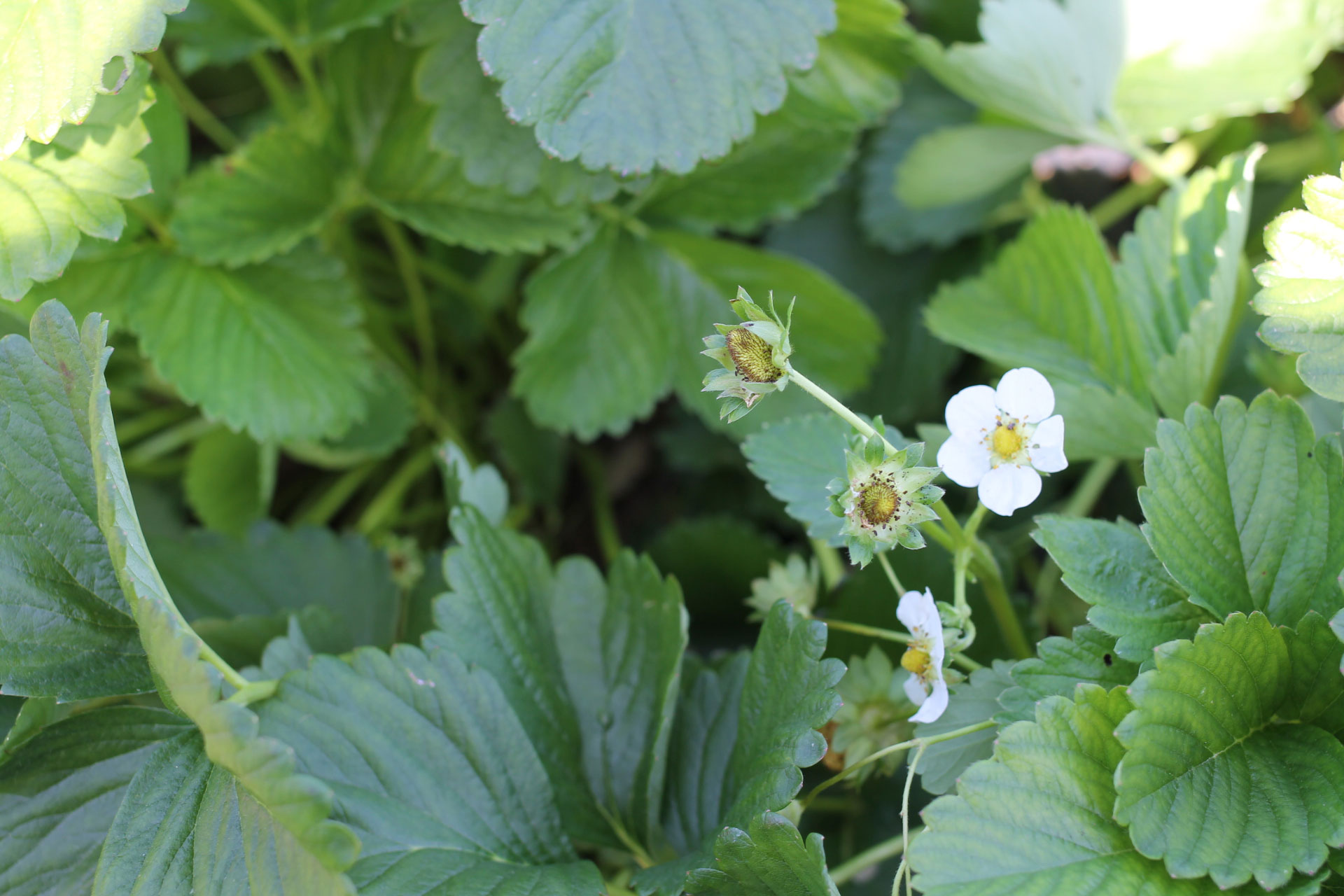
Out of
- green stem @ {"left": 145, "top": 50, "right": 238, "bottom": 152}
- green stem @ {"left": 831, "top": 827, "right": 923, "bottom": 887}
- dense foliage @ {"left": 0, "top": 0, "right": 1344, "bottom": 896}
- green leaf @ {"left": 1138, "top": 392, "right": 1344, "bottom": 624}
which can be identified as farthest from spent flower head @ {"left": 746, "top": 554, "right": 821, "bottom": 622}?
green stem @ {"left": 145, "top": 50, "right": 238, "bottom": 152}

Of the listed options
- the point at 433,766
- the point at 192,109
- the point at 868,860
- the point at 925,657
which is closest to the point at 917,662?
the point at 925,657

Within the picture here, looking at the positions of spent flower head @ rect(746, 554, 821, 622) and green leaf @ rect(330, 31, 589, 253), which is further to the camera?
green leaf @ rect(330, 31, 589, 253)

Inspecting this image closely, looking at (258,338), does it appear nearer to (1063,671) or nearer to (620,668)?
(620,668)

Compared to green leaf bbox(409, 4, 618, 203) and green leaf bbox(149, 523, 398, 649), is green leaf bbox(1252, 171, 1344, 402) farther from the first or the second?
green leaf bbox(149, 523, 398, 649)

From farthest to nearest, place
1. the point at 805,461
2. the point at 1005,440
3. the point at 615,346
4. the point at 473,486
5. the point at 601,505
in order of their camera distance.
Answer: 1. the point at 601,505
2. the point at 615,346
3. the point at 473,486
4. the point at 805,461
5. the point at 1005,440

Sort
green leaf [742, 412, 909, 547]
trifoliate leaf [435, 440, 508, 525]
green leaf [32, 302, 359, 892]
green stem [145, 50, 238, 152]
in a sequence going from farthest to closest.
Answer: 1. green stem [145, 50, 238, 152]
2. trifoliate leaf [435, 440, 508, 525]
3. green leaf [742, 412, 909, 547]
4. green leaf [32, 302, 359, 892]

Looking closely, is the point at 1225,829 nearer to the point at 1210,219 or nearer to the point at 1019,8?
the point at 1210,219

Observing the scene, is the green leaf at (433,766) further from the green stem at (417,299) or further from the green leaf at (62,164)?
the green stem at (417,299)

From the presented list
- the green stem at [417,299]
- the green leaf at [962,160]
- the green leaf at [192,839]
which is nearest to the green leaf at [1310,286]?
the green leaf at [962,160]
